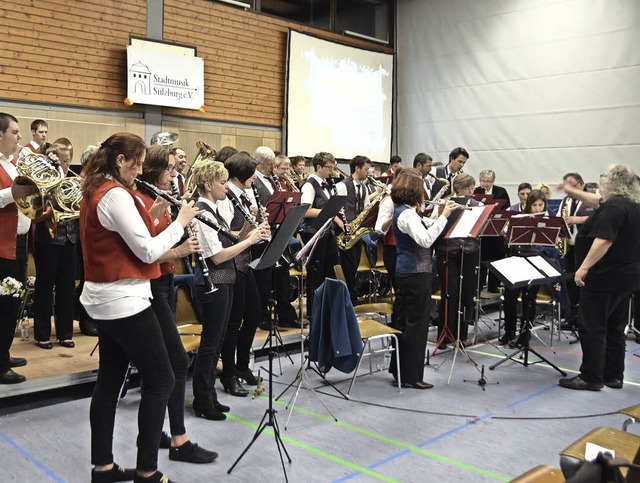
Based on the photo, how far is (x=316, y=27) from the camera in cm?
1268

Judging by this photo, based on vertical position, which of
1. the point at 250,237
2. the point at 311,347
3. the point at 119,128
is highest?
the point at 119,128

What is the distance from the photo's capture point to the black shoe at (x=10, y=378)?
4445 mm

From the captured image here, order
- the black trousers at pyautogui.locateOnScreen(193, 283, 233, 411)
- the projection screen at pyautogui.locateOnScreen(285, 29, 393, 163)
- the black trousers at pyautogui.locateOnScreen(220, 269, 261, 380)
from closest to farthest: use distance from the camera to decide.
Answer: the black trousers at pyautogui.locateOnScreen(193, 283, 233, 411), the black trousers at pyautogui.locateOnScreen(220, 269, 261, 380), the projection screen at pyautogui.locateOnScreen(285, 29, 393, 163)

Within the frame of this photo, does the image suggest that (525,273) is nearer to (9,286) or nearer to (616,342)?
(616,342)

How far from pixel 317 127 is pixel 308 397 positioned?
8271mm

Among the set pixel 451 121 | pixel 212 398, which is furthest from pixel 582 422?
pixel 451 121

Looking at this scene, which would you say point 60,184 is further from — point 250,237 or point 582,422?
point 582,422

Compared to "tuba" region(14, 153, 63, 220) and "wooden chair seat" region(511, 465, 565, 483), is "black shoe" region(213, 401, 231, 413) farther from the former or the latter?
"wooden chair seat" region(511, 465, 565, 483)

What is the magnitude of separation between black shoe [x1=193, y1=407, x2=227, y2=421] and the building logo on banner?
661 cm

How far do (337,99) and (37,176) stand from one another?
8566mm

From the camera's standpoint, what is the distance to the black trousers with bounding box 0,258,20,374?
4402 mm

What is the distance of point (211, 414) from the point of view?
4.32 metres

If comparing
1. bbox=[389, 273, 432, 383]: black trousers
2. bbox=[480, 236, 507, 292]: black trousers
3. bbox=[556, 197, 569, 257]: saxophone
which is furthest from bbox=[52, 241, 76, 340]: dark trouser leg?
bbox=[556, 197, 569, 257]: saxophone

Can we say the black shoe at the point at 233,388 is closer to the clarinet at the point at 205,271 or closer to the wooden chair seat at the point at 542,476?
the clarinet at the point at 205,271
